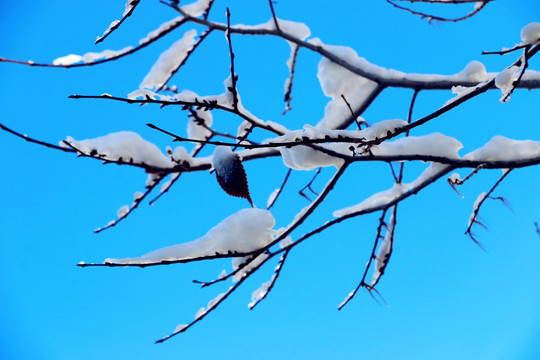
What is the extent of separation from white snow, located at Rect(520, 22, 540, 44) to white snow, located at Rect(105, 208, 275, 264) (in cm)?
100

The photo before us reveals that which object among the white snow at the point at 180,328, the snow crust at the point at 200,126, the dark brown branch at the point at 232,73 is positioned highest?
the snow crust at the point at 200,126

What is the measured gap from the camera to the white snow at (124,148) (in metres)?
1.63

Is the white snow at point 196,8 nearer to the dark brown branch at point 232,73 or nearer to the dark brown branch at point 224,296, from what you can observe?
the dark brown branch at point 232,73

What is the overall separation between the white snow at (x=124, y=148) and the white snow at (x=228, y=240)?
606 mm

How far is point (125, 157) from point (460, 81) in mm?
1633

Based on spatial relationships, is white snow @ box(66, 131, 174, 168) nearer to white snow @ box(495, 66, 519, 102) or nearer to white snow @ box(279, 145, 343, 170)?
white snow @ box(279, 145, 343, 170)

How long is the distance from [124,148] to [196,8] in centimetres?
103

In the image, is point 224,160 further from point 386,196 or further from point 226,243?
point 386,196

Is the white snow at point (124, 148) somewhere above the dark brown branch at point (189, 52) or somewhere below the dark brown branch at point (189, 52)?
below

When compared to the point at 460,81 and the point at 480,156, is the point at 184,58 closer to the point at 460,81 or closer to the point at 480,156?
the point at 460,81

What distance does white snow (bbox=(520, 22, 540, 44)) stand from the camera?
1.16 m

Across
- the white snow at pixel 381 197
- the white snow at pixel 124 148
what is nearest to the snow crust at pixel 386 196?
the white snow at pixel 381 197

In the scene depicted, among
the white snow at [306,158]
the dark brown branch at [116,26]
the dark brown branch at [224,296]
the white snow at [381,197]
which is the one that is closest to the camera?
the dark brown branch at [116,26]

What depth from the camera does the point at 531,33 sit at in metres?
1.16
